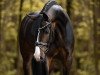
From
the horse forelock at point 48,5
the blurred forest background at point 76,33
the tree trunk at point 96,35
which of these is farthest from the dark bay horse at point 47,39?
the tree trunk at point 96,35

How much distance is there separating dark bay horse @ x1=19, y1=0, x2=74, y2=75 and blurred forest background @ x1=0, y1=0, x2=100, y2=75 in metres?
1.04

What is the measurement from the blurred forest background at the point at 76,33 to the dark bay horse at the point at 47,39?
3.42ft

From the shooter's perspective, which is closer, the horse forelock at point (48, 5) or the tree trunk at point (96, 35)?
the horse forelock at point (48, 5)

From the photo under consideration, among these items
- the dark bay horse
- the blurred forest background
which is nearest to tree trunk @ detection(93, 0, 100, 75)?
the blurred forest background

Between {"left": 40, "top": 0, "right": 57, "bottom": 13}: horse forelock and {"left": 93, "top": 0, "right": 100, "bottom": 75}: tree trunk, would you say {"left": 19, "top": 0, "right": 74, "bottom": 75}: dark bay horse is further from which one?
{"left": 93, "top": 0, "right": 100, "bottom": 75}: tree trunk

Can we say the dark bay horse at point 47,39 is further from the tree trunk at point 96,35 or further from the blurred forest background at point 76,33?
the tree trunk at point 96,35

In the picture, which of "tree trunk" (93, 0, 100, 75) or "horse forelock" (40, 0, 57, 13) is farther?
"tree trunk" (93, 0, 100, 75)

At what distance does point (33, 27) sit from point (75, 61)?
120cm

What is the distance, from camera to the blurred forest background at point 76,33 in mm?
2947

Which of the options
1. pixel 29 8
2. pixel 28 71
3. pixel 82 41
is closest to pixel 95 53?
pixel 82 41

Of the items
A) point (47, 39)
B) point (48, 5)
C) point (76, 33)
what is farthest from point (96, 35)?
point (47, 39)

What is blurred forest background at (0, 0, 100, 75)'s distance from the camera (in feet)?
9.67

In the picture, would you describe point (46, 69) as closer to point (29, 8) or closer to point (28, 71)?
point (28, 71)

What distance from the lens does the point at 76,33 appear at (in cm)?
297
